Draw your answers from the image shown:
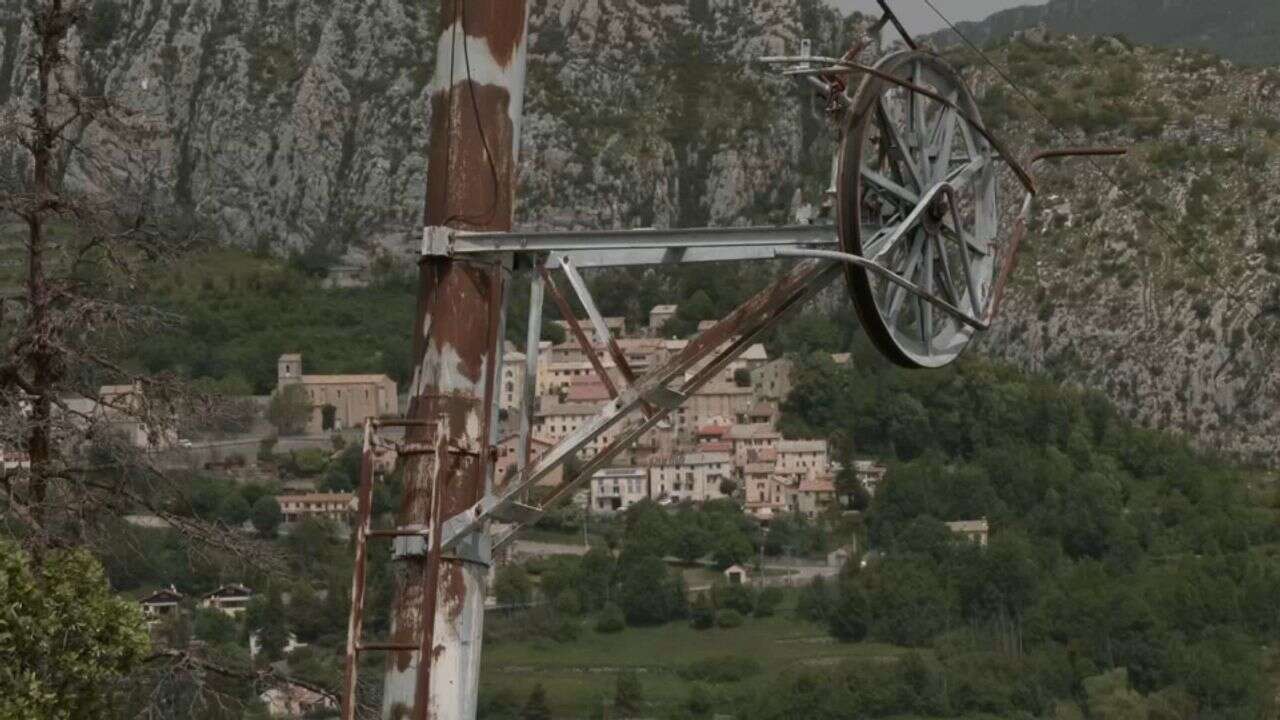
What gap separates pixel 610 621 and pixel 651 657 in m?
7.12

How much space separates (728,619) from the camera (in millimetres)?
162125

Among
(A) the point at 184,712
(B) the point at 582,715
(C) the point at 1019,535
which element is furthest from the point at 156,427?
(C) the point at 1019,535

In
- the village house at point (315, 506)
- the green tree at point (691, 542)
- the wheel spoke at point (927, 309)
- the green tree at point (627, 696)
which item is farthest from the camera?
the green tree at point (691, 542)

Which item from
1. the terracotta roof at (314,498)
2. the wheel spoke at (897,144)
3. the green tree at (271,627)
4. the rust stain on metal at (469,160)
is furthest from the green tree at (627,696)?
the rust stain on metal at (469,160)

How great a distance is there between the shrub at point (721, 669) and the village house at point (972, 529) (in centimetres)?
3834

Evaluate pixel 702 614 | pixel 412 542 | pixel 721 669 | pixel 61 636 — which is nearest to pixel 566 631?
pixel 702 614

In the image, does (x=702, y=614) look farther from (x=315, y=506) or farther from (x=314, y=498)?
(x=314, y=498)

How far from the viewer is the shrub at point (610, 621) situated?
6324 inches

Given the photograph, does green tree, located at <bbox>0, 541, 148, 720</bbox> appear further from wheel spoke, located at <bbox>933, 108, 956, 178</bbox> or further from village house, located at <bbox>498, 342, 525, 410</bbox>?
wheel spoke, located at <bbox>933, 108, 956, 178</bbox>

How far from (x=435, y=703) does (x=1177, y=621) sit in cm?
16030

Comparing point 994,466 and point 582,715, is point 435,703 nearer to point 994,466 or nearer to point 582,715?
point 582,715

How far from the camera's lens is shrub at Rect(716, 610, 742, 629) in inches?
6358

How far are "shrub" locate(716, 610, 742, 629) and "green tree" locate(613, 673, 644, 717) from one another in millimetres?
22003

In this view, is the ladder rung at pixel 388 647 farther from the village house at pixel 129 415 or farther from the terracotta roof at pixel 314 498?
the terracotta roof at pixel 314 498
